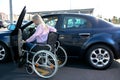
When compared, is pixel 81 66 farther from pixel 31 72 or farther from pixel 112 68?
pixel 31 72

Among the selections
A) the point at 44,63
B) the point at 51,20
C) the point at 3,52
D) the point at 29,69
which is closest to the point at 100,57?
the point at 44,63

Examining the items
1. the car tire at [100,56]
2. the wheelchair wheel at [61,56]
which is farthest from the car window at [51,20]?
the car tire at [100,56]

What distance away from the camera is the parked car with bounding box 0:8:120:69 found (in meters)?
5.80

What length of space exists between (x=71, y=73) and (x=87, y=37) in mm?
1042

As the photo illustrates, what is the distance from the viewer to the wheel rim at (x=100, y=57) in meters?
5.83

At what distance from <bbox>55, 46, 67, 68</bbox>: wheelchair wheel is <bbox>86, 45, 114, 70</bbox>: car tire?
604 millimetres

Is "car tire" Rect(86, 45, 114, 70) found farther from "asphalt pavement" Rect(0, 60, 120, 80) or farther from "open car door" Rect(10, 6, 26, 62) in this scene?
"open car door" Rect(10, 6, 26, 62)

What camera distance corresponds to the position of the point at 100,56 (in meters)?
5.87

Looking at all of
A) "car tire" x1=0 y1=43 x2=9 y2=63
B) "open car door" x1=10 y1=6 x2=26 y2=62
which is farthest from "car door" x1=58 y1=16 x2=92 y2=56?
"car tire" x1=0 y1=43 x2=9 y2=63

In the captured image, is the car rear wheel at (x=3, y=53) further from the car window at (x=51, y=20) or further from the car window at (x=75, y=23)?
the car window at (x=75, y=23)

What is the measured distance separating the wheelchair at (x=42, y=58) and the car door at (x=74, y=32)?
51 cm

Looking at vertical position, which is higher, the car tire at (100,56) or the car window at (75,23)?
the car window at (75,23)

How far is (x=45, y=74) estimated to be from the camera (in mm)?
5250

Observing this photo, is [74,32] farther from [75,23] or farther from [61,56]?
[61,56]
